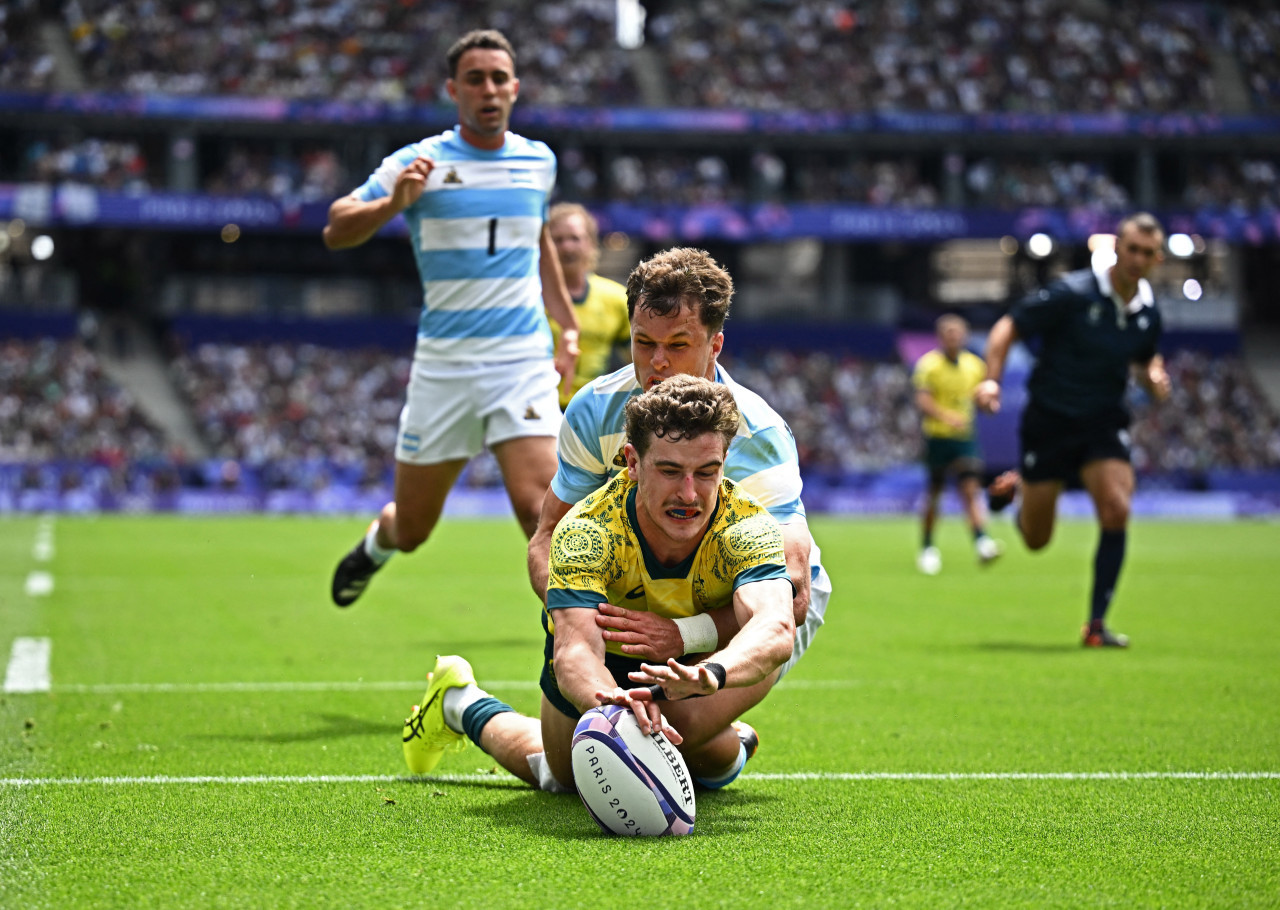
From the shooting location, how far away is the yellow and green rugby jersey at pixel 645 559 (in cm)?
424

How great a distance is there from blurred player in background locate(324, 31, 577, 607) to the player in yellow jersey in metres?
2.41

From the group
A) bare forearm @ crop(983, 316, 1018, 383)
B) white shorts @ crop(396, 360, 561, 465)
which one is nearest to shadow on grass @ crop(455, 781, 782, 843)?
white shorts @ crop(396, 360, 561, 465)

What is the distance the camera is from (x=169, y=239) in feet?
131

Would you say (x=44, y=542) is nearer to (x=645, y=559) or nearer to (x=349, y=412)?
(x=349, y=412)

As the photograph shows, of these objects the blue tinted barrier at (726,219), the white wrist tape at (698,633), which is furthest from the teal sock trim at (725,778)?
the blue tinted barrier at (726,219)

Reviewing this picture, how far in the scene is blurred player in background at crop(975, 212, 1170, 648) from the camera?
9.10 meters

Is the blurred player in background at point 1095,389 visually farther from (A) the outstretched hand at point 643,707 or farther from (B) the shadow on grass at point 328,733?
(A) the outstretched hand at point 643,707

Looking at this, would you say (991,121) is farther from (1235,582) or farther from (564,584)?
(564,584)

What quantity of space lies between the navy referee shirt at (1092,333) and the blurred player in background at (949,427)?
7.07 metres

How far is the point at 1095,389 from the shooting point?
9211mm

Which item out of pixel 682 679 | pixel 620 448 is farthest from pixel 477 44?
pixel 682 679

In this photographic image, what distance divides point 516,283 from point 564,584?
10.1ft

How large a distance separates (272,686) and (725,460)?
12.5 feet

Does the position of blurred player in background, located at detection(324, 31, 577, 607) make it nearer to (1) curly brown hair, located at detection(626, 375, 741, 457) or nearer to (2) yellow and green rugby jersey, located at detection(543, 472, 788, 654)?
(2) yellow and green rugby jersey, located at detection(543, 472, 788, 654)
